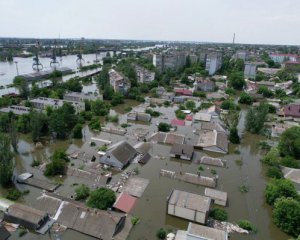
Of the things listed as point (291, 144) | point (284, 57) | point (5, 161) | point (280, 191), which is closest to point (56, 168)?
point (5, 161)

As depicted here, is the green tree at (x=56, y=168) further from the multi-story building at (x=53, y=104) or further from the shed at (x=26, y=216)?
the multi-story building at (x=53, y=104)

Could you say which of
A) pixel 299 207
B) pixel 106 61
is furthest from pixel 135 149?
pixel 106 61

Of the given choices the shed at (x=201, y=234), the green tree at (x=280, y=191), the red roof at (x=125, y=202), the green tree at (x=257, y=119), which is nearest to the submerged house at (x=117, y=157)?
the red roof at (x=125, y=202)

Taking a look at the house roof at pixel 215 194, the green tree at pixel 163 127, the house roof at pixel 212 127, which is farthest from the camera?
the green tree at pixel 163 127

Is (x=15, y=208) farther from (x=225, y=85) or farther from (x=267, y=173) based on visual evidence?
(x=225, y=85)

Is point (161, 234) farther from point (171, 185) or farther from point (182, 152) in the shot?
point (182, 152)

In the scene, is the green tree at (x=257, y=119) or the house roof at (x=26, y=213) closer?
the house roof at (x=26, y=213)
